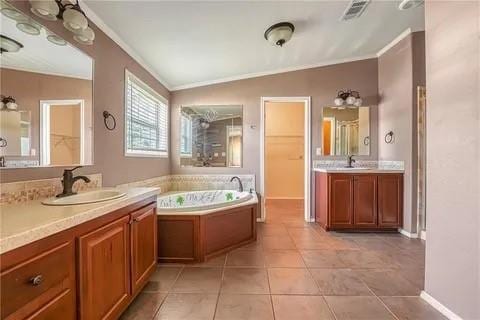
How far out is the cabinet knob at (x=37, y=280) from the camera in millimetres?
953

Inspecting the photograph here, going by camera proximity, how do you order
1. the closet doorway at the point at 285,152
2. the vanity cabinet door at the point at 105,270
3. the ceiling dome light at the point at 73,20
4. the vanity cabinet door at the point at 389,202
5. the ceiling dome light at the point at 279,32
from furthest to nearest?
the closet doorway at the point at 285,152
the vanity cabinet door at the point at 389,202
the ceiling dome light at the point at 279,32
the ceiling dome light at the point at 73,20
the vanity cabinet door at the point at 105,270

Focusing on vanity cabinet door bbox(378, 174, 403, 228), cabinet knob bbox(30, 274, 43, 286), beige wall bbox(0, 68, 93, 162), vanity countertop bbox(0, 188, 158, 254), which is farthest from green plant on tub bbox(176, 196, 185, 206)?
vanity cabinet door bbox(378, 174, 403, 228)

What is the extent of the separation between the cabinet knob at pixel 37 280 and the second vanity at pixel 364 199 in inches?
133

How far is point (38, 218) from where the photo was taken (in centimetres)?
111

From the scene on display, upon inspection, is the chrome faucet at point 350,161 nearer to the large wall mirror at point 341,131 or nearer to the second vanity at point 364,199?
the large wall mirror at point 341,131

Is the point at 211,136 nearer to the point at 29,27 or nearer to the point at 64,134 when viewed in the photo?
the point at 64,134

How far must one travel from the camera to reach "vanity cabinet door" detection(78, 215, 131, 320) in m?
1.25

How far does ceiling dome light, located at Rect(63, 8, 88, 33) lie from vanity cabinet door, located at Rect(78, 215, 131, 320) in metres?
1.39

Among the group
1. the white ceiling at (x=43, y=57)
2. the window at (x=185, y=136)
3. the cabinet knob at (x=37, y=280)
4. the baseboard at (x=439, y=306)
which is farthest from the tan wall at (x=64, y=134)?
the baseboard at (x=439, y=306)

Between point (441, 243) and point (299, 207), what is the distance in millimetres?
3862

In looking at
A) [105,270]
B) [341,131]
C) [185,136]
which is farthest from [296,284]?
[185,136]

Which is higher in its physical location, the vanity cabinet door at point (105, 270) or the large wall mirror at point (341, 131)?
the large wall mirror at point (341, 131)

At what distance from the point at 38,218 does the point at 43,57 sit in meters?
1.23

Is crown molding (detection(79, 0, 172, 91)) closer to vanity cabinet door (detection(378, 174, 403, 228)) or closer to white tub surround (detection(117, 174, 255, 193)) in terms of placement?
white tub surround (detection(117, 174, 255, 193))
